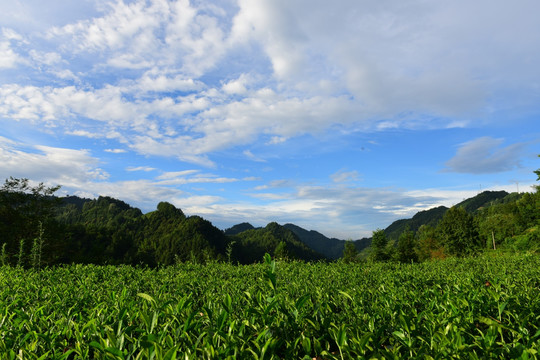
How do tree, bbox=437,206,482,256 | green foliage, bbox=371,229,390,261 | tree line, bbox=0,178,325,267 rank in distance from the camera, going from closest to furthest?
tree line, bbox=0,178,325,267 < green foliage, bbox=371,229,390,261 < tree, bbox=437,206,482,256

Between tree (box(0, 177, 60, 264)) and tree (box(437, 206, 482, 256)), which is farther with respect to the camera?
tree (box(437, 206, 482, 256))

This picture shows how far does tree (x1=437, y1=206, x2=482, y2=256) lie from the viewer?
4991 centimetres

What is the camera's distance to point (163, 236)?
125 m

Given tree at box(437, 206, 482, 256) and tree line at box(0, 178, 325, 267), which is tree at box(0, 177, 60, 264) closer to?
tree line at box(0, 178, 325, 267)

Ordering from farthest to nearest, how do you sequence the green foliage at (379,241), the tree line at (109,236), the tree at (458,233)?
the tree at (458,233) → the green foliage at (379,241) → the tree line at (109,236)

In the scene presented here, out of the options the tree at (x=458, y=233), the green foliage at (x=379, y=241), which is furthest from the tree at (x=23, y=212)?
the tree at (x=458, y=233)

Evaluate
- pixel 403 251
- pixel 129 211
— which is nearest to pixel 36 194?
pixel 403 251

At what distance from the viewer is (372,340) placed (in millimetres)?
1667

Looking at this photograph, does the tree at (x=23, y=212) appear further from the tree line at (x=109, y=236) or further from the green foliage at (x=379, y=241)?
the green foliage at (x=379, y=241)

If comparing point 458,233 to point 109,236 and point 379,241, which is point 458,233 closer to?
point 379,241

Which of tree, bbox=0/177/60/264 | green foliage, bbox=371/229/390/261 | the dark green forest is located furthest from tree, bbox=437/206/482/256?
tree, bbox=0/177/60/264

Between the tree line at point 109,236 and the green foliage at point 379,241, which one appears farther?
the green foliage at point 379,241

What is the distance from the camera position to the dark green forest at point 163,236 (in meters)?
21.7

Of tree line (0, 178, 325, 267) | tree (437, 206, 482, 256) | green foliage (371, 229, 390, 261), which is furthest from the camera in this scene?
tree (437, 206, 482, 256)
